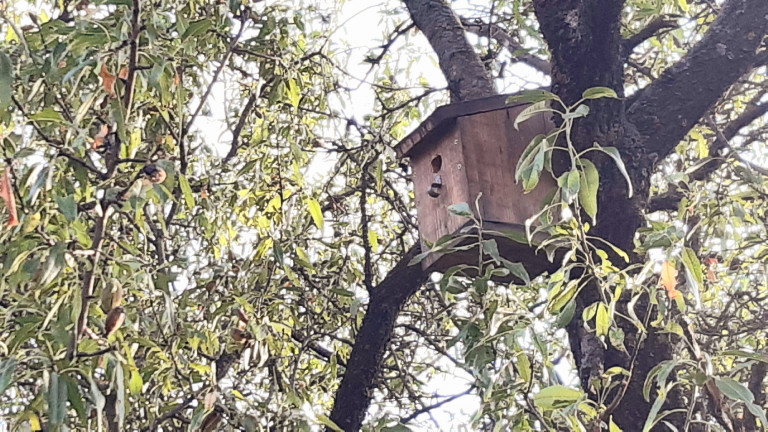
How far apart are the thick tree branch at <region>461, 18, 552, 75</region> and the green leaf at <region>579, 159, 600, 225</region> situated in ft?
4.46

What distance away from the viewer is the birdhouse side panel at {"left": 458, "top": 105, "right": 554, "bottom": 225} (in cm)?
197

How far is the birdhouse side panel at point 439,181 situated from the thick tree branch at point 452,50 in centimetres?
26

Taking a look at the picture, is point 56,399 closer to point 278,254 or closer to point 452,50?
point 278,254

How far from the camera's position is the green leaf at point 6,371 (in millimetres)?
1031

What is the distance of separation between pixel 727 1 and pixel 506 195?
0.77 meters

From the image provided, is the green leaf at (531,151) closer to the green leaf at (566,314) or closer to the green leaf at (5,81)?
the green leaf at (566,314)

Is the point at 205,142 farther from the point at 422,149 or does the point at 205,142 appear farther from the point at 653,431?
the point at 653,431

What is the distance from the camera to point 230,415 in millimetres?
1585

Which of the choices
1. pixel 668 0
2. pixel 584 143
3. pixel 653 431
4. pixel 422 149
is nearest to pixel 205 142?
pixel 422 149

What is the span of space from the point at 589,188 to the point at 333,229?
5.03 ft

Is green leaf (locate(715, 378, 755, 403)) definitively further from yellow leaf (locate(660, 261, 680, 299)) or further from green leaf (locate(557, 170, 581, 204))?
green leaf (locate(557, 170, 581, 204))

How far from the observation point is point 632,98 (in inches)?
84.9

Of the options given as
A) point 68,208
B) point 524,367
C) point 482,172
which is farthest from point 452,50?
point 68,208

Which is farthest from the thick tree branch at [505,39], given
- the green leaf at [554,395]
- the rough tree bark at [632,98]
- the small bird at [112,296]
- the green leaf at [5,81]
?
the green leaf at [5,81]
